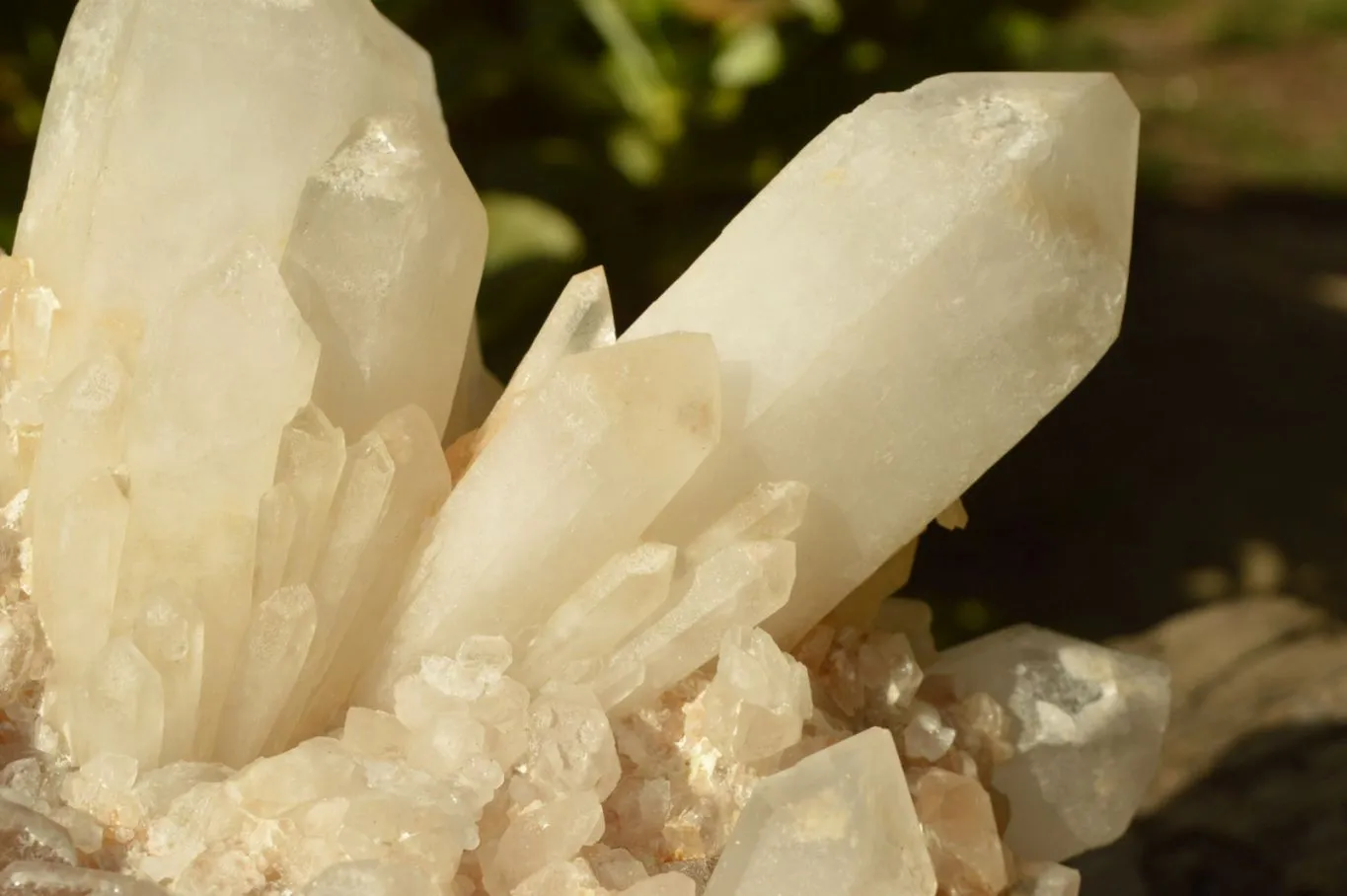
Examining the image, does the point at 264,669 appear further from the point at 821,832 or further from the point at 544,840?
the point at 821,832

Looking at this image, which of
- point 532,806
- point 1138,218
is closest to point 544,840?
point 532,806

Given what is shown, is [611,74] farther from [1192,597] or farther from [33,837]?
[33,837]

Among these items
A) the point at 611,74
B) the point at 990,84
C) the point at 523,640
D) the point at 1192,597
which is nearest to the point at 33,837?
the point at 523,640

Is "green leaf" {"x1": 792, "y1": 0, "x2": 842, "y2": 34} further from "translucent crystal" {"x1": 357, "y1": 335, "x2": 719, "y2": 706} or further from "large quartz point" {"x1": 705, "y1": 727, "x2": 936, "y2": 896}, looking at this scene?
"large quartz point" {"x1": 705, "y1": 727, "x2": 936, "y2": 896}

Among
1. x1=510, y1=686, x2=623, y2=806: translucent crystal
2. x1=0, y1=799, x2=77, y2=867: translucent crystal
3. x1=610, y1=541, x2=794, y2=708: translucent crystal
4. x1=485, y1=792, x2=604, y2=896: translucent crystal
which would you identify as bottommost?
x1=485, y1=792, x2=604, y2=896: translucent crystal

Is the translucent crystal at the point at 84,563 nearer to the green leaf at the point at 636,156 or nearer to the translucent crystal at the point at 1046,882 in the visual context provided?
the translucent crystal at the point at 1046,882

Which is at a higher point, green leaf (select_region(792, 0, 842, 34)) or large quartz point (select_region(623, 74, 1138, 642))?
large quartz point (select_region(623, 74, 1138, 642))

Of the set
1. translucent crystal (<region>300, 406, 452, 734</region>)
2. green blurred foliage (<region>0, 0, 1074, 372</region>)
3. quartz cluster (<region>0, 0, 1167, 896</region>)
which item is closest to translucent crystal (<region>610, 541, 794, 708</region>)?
quartz cluster (<region>0, 0, 1167, 896</region>)
